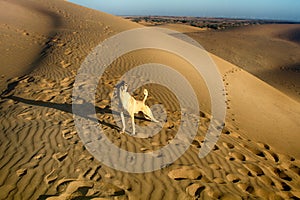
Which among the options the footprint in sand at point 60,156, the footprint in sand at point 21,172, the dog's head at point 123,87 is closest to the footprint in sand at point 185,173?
the dog's head at point 123,87

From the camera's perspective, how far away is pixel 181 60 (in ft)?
50.9

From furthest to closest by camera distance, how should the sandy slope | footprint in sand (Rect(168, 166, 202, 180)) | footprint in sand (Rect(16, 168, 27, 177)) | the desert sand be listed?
the sandy slope, footprint in sand (Rect(168, 166, 202, 180)), footprint in sand (Rect(16, 168, 27, 177)), the desert sand

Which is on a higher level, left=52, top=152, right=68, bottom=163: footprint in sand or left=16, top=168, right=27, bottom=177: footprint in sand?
left=52, top=152, right=68, bottom=163: footprint in sand

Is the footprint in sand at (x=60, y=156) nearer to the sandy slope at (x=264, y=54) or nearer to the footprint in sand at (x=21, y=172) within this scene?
the footprint in sand at (x=21, y=172)

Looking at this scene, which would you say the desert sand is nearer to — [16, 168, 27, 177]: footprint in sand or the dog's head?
[16, 168, 27, 177]: footprint in sand

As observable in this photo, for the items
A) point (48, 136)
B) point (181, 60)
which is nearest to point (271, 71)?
point (181, 60)

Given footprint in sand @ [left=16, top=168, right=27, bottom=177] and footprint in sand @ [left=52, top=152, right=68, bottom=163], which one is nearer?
footprint in sand @ [left=16, top=168, right=27, bottom=177]

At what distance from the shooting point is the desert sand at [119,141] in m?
4.92

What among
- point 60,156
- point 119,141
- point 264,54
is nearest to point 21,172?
point 60,156

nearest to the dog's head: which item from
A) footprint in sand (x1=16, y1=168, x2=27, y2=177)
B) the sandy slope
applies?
footprint in sand (x1=16, y1=168, x2=27, y2=177)

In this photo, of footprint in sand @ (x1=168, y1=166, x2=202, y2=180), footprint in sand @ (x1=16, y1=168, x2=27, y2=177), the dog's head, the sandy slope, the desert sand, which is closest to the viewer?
the desert sand

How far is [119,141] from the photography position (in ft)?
21.1

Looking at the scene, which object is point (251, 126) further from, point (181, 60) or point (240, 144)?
point (181, 60)

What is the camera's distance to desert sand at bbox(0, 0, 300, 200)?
492cm
